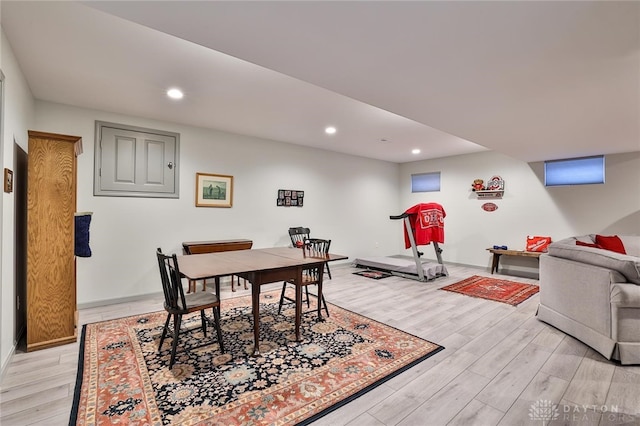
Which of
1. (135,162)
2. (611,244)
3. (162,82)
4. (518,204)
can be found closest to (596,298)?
(611,244)

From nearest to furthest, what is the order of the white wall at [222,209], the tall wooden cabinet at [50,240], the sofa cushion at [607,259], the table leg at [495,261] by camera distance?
1. the sofa cushion at [607,259]
2. the tall wooden cabinet at [50,240]
3. the white wall at [222,209]
4. the table leg at [495,261]

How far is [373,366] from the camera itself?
240 cm

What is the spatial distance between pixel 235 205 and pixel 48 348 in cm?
299

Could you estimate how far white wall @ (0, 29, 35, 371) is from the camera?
221 centimetres

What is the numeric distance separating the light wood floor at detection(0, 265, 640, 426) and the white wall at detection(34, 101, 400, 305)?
84 cm

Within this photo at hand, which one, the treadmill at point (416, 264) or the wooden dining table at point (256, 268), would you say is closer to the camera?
the wooden dining table at point (256, 268)

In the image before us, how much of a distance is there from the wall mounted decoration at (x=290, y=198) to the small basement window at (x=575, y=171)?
4776 mm

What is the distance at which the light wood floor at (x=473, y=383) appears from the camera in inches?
71.9

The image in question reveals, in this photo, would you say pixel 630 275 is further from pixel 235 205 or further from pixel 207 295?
pixel 235 205

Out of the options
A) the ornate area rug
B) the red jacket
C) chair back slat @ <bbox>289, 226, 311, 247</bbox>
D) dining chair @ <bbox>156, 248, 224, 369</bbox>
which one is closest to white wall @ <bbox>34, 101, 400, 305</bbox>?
chair back slat @ <bbox>289, 226, 311, 247</bbox>

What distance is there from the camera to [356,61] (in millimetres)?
2029

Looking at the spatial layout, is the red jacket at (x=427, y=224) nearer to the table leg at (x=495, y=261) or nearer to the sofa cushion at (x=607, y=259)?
the table leg at (x=495, y=261)

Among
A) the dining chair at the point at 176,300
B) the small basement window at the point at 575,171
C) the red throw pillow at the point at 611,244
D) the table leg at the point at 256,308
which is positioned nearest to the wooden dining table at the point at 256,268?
the table leg at the point at 256,308

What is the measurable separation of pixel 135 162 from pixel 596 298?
554cm
